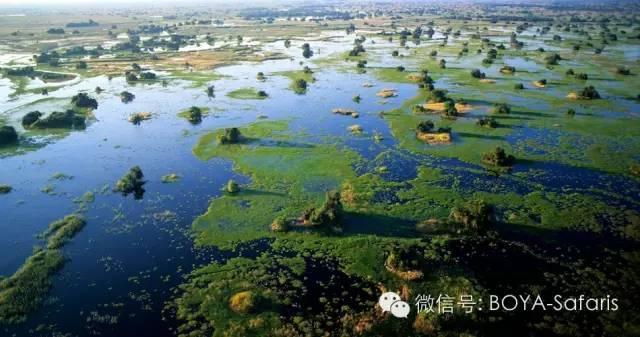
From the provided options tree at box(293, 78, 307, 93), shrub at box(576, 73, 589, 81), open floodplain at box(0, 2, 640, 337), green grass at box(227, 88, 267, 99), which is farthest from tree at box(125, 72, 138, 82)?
shrub at box(576, 73, 589, 81)

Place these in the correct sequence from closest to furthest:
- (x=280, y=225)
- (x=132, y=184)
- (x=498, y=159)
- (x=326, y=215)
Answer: (x=280, y=225) < (x=326, y=215) < (x=132, y=184) < (x=498, y=159)

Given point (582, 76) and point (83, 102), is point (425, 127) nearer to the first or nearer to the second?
point (582, 76)

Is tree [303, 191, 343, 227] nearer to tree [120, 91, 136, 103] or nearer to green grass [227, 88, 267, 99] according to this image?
green grass [227, 88, 267, 99]

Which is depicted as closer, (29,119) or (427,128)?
(427,128)

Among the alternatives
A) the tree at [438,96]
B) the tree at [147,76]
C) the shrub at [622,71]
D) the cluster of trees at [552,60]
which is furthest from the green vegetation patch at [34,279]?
the cluster of trees at [552,60]

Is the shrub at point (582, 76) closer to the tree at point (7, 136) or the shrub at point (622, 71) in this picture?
the shrub at point (622, 71)

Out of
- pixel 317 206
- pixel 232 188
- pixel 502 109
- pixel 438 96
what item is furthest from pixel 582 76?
pixel 232 188
